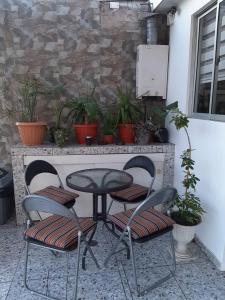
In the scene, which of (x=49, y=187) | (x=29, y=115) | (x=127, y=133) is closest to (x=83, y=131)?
(x=127, y=133)

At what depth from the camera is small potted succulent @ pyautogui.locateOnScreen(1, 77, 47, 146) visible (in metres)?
3.07

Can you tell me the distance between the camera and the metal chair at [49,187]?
2.66 metres

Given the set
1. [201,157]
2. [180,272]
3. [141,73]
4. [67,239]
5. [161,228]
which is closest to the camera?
[67,239]

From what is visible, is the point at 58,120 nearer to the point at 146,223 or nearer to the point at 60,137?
the point at 60,137

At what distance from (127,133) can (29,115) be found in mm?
1292

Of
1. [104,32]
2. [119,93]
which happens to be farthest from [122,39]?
[119,93]

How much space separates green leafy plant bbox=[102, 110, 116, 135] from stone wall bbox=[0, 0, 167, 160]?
27 centimetres

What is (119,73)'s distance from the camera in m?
3.56

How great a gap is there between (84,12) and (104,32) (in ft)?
1.22

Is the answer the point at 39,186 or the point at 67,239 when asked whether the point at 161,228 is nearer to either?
the point at 67,239

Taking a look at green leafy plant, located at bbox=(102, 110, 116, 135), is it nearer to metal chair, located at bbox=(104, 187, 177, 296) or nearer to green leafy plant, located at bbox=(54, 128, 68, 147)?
green leafy plant, located at bbox=(54, 128, 68, 147)

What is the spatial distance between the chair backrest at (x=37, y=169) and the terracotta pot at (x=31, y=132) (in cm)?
38

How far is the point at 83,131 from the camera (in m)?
3.24

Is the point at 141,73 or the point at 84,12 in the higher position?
the point at 84,12
